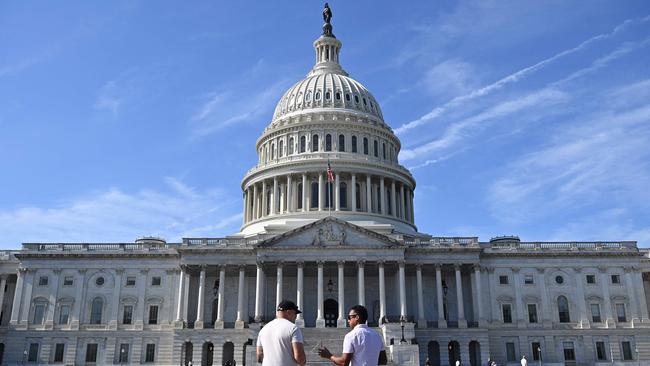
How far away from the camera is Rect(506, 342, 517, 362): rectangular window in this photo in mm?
72500

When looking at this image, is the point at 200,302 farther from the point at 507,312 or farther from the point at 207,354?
the point at 507,312

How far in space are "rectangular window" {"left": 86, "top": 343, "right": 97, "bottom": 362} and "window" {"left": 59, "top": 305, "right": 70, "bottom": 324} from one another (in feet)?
13.7

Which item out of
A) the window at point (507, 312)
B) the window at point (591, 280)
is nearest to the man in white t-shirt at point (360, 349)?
the window at point (507, 312)

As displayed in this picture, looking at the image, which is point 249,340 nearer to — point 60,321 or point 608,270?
point 60,321

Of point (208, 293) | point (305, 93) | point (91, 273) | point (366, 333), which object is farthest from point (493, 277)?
point (366, 333)

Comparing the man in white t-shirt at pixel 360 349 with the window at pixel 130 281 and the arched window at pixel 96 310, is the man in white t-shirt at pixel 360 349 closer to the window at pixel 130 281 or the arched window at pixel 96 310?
the window at pixel 130 281

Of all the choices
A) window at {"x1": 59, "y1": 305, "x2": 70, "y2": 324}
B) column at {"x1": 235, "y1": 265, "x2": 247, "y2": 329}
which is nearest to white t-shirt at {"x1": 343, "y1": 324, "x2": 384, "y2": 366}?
column at {"x1": 235, "y1": 265, "x2": 247, "y2": 329}

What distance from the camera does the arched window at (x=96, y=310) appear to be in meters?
73.5

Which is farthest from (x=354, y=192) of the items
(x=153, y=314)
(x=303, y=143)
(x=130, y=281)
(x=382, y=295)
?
(x=130, y=281)

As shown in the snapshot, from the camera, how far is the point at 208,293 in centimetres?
7450

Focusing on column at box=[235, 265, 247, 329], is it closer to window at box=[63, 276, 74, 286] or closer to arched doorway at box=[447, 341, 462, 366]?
window at box=[63, 276, 74, 286]

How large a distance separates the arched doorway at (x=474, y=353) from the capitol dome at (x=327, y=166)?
17.2 metres

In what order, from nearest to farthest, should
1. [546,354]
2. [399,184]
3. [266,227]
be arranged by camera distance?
[546,354]
[266,227]
[399,184]

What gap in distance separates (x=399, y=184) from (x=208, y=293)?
32.7m
